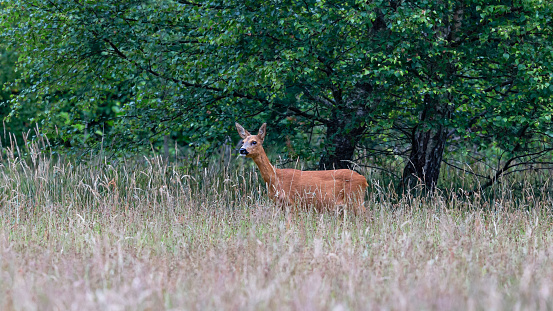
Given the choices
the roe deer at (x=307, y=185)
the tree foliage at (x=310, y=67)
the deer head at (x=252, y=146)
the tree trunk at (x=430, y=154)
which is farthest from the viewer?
the tree trunk at (x=430, y=154)

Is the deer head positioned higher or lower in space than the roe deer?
higher

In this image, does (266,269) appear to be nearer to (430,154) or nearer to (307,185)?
(307,185)

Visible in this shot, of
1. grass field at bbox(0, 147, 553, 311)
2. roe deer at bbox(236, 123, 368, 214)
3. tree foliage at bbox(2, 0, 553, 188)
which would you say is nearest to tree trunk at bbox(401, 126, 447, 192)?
tree foliage at bbox(2, 0, 553, 188)

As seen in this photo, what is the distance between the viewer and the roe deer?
7.48 m

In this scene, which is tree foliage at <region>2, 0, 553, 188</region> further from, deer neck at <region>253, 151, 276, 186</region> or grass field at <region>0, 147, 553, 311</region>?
grass field at <region>0, 147, 553, 311</region>

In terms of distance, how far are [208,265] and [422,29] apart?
4.87 m

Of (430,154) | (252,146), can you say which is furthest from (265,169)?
(430,154)

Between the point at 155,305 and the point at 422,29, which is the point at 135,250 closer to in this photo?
the point at 155,305

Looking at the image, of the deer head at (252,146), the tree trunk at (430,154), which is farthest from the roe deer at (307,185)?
the tree trunk at (430,154)

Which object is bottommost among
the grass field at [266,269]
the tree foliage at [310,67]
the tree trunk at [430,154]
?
the grass field at [266,269]

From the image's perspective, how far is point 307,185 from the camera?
7.60 m

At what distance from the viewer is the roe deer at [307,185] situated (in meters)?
7.48

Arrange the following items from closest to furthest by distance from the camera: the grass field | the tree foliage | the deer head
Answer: the grass field, the deer head, the tree foliage

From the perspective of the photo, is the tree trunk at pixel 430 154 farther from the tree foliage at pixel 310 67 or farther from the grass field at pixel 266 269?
the grass field at pixel 266 269
